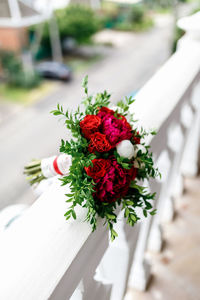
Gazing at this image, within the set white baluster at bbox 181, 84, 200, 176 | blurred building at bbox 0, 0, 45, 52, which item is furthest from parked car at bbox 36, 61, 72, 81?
white baluster at bbox 181, 84, 200, 176

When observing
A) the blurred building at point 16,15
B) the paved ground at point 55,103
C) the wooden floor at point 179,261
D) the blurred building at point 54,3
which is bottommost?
the wooden floor at point 179,261

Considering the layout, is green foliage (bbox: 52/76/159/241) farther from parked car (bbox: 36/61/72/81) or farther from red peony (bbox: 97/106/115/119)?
parked car (bbox: 36/61/72/81)

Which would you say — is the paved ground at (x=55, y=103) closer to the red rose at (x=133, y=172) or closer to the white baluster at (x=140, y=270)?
the white baluster at (x=140, y=270)

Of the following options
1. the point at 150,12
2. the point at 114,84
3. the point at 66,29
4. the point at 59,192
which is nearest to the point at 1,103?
the point at 114,84

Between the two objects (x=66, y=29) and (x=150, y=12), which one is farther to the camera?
(x=150, y=12)

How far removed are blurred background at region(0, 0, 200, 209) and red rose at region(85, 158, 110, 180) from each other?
5560 millimetres

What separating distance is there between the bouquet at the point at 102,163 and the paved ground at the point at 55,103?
5524mm

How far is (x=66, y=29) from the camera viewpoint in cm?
1198

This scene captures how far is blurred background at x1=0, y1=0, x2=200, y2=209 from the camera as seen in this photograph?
7625 mm

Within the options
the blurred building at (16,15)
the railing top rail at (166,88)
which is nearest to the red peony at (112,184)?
the railing top rail at (166,88)

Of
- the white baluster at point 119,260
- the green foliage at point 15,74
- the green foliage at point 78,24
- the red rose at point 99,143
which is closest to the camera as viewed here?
the red rose at point 99,143

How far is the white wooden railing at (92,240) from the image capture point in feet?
1.47

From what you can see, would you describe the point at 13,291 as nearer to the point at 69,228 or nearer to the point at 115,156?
the point at 69,228

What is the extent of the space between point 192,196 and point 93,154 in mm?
1034
